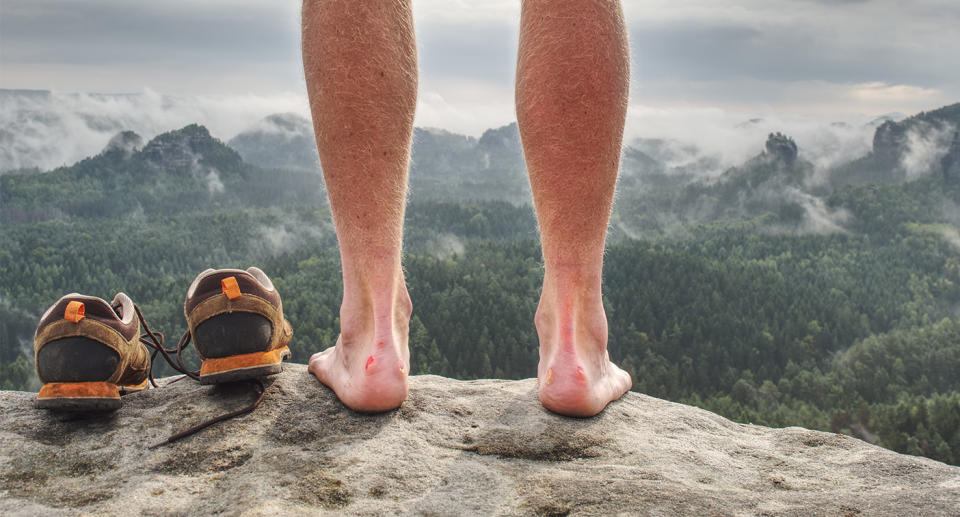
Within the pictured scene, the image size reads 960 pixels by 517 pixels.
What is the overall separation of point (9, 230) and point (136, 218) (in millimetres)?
26731

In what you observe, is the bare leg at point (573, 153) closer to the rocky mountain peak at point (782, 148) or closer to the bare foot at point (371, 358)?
the bare foot at point (371, 358)

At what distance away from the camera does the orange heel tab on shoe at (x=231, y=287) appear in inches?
81.5

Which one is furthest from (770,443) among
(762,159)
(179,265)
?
(762,159)

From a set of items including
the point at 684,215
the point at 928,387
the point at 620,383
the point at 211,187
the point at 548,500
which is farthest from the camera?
the point at 211,187

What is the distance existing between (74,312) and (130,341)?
205 mm

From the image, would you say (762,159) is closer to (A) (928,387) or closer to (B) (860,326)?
(B) (860,326)

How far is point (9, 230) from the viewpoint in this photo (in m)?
110

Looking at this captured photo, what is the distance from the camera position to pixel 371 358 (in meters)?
1.90

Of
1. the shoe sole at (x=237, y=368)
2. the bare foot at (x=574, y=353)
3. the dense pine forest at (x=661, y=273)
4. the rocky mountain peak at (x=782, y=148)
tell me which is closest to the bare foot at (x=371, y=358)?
the shoe sole at (x=237, y=368)

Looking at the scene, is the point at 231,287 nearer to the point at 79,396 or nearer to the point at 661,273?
the point at 79,396

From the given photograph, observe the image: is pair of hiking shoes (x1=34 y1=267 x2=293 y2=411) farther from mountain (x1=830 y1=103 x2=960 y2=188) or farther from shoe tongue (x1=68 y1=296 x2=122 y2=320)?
mountain (x1=830 y1=103 x2=960 y2=188)

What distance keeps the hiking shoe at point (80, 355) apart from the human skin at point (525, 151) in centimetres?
72

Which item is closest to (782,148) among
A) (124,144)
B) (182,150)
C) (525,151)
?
(182,150)

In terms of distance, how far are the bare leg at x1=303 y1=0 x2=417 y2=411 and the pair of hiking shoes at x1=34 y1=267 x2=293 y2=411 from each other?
1.13 ft
